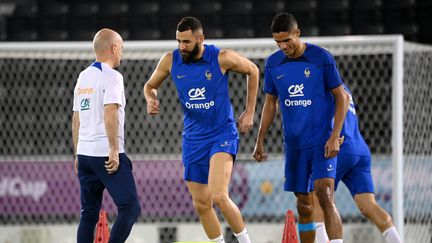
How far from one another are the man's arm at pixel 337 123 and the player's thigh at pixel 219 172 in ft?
1.96

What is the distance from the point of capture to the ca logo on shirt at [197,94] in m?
5.52

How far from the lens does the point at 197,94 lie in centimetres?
553

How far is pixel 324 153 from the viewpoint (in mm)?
5320

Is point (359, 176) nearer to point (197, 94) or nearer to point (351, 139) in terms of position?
point (351, 139)

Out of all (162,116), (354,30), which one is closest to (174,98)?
(162,116)

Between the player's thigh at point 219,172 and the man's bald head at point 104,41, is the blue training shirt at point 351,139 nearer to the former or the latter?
the player's thigh at point 219,172

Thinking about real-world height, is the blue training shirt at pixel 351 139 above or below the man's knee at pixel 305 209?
above

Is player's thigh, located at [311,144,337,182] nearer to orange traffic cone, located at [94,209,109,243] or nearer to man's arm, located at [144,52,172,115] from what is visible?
man's arm, located at [144,52,172,115]

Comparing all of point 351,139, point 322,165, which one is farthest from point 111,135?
point 351,139

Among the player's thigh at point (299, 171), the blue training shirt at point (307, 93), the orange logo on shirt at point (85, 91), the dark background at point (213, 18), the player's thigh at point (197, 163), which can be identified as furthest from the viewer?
the dark background at point (213, 18)

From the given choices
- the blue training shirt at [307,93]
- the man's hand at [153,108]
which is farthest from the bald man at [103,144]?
the blue training shirt at [307,93]

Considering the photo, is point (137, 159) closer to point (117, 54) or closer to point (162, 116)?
point (162, 116)

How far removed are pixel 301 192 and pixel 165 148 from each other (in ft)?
12.7

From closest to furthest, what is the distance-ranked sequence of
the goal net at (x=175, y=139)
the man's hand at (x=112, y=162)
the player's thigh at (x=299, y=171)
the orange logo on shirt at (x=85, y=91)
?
the man's hand at (x=112, y=162) < the orange logo on shirt at (x=85, y=91) < the player's thigh at (x=299, y=171) < the goal net at (x=175, y=139)
